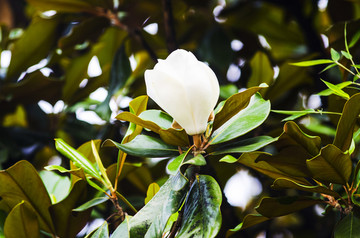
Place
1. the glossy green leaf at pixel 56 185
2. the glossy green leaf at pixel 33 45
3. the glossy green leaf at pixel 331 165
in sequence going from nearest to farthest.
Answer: the glossy green leaf at pixel 331 165, the glossy green leaf at pixel 56 185, the glossy green leaf at pixel 33 45

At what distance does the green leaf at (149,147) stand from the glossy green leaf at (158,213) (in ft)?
0.20

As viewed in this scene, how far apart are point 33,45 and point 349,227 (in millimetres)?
1009

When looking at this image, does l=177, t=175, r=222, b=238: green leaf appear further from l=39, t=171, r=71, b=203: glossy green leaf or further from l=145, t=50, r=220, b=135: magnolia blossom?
l=39, t=171, r=71, b=203: glossy green leaf

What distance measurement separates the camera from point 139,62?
1.42 metres

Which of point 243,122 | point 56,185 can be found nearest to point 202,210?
point 243,122

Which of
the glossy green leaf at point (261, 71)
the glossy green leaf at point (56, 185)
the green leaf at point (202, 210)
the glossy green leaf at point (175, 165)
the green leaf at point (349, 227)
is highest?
the glossy green leaf at point (175, 165)

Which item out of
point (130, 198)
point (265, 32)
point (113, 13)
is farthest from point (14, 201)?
point (265, 32)

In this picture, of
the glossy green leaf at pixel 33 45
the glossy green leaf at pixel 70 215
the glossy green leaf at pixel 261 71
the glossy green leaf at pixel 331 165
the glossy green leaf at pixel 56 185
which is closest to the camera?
the glossy green leaf at pixel 331 165

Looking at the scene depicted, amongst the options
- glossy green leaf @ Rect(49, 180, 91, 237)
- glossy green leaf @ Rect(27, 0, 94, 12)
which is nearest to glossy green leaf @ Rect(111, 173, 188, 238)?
glossy green leaf @ Rect(49, 180, 91, 237)

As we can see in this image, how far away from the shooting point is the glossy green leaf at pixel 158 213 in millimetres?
666

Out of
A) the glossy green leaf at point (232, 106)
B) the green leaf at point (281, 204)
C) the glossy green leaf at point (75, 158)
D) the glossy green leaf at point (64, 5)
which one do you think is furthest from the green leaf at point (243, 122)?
the glossy green leaf at point (64, 5)

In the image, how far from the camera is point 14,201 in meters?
0.89

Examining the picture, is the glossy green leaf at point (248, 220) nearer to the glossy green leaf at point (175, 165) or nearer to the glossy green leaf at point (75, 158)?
the glossy green leaf at point (175, 165)

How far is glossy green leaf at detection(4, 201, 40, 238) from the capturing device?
0.82m
